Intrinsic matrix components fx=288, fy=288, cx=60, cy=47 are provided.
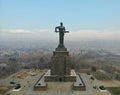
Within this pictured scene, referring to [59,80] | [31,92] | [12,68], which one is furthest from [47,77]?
[12,68]

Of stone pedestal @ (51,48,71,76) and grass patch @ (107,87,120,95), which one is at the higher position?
stone pedestal @ (51,48,71,76)

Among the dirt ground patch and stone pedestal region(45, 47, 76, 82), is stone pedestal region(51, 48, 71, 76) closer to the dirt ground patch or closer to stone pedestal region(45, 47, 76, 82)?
stone pedestal region(45, 47, 76, 82)

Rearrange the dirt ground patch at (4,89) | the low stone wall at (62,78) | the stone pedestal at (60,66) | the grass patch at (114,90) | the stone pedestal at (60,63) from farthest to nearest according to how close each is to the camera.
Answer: the stone pedestal at (60,63) → the stone pedestal at (60,66) → the low stone wall at (62,78) → the dirt ground patch at (4,89) → the grass patch at (114,90)

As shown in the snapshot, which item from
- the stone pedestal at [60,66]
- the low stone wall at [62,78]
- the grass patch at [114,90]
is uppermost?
the stone pedestal at [60,66]

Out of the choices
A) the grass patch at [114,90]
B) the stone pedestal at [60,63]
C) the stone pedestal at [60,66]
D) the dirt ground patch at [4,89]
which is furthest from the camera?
the stone pedestal at [60,63]

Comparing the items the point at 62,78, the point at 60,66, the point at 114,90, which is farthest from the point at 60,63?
the point at 114,90

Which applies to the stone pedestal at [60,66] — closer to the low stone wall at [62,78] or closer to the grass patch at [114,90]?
the low stone wall at [62,78]

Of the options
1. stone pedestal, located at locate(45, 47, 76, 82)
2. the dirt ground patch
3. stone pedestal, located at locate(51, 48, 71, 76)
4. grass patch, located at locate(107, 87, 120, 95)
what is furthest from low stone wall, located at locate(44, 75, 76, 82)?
the dirt ground patch

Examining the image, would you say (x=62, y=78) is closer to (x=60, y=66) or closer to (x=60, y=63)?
(x=60, y=66)

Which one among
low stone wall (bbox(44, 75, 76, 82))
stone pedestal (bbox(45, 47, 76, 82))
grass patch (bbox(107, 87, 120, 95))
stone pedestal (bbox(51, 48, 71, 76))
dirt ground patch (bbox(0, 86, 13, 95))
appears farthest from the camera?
stone pedestal (bbox(51, 48, 71, 76))

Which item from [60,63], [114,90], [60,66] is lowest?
[114,90]

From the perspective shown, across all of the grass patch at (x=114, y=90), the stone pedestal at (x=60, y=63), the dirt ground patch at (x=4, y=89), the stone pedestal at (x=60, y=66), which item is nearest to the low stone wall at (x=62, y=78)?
the stone pedestal at (x=60, y=66)
